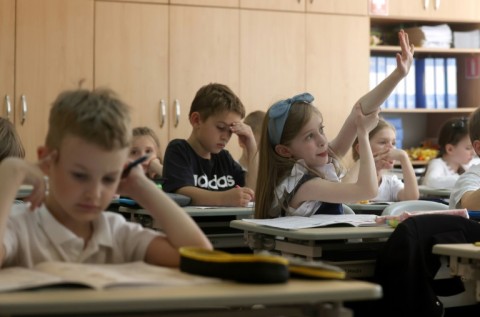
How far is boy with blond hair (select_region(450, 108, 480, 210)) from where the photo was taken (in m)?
3.45

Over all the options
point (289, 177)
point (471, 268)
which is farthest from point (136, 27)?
point (471, 268)

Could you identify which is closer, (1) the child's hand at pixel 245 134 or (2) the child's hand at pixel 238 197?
(2) the child's hand at pixel 238 197

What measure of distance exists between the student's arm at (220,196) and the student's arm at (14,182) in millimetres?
2032

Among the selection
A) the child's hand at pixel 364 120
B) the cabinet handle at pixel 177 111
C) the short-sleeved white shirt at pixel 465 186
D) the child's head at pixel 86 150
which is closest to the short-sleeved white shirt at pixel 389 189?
the short-sleeved white shirt at pixel 465 186

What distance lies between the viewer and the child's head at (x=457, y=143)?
19.9ft

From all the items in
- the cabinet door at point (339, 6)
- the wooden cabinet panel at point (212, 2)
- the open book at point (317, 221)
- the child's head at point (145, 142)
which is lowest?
the open book at point (317, 221)

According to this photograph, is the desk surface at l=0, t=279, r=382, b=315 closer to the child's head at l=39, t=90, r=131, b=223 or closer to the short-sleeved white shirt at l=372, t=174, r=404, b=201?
the child's head at l=39, t=90, r=131, b=223

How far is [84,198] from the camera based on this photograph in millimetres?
1703

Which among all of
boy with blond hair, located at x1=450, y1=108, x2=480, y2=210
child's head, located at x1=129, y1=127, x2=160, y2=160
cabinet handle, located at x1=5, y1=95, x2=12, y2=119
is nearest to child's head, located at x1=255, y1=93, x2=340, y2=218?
boy with blond hair, located at x1=450, y1=108, x2=480, y2=210

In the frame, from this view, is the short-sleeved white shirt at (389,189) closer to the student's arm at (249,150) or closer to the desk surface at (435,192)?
the desk surface at (435,192)

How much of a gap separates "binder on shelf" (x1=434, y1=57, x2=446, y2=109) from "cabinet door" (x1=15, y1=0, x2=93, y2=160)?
109 inches

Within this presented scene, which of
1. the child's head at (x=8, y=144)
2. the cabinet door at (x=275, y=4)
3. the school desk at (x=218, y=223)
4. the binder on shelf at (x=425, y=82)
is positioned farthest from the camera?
the binder on shelf at (x=425, y=82)

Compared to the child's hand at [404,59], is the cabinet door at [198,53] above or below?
above

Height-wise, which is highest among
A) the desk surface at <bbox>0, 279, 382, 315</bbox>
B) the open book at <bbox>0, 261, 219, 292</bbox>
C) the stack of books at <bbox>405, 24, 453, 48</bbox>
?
the stack of books at <bbox>405, 24, 453, 48</bbox>
